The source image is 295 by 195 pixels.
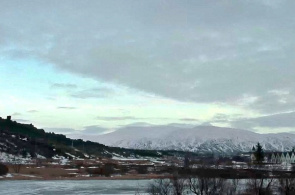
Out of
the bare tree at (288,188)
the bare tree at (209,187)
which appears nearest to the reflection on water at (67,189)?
the bare tree at (209,187)

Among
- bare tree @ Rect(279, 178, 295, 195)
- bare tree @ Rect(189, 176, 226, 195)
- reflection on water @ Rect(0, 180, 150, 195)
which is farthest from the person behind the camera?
reflection on water @ Rect(0, 180, 150, 195)

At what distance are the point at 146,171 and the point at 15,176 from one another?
39905 millimetres

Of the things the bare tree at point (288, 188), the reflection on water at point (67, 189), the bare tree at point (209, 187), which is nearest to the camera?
the bare tree at point (288, 188)

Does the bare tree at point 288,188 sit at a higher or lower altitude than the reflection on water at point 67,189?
higher

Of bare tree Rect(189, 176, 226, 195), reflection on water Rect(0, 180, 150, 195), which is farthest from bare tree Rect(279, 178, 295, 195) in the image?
reflection on water Rect(0, 180, 150, 195)

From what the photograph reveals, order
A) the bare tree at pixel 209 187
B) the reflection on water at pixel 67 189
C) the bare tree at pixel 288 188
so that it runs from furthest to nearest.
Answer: the reflection on water at pixel 67 189 → the bare tree at pixel 209 187 → the bare tree at pixel 288 188

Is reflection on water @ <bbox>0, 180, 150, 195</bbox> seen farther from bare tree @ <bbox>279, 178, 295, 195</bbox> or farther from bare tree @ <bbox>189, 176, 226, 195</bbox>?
bare tree @ <bbox>279, 178, 295, 195</bbox>

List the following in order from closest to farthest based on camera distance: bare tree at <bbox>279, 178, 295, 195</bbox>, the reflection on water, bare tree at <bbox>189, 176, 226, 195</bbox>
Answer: bare tree at <bbox>279, 178, 295, 195</bbox>, bare tree at <bbox>189, 176, 226, 195</bbox>, the reflection on water

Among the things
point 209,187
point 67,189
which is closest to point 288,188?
point 209,187

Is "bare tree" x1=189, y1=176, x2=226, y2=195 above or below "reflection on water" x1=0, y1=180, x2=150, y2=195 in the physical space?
above

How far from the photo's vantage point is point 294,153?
182 m

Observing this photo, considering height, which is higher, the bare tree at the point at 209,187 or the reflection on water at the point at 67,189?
the bare tree at the point at 209,187

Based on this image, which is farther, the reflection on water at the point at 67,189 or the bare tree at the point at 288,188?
the reflection on water at the point at 67,189

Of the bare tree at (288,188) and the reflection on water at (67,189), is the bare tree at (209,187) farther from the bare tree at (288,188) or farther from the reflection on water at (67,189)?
the reflection on water at (67,189)
